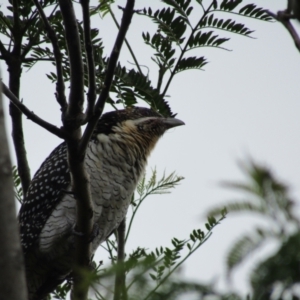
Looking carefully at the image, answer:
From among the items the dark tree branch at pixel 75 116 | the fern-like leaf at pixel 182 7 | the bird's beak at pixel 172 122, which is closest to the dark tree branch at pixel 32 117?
the dark tree branch at pixel 75 116

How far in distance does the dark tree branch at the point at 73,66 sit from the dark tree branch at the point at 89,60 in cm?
6

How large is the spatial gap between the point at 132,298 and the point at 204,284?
9.3 inches

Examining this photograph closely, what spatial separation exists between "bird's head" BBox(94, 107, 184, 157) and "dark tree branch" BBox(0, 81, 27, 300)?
141 inches

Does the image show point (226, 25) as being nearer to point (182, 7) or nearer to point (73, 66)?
point (182, 7)

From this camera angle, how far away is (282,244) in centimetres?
171

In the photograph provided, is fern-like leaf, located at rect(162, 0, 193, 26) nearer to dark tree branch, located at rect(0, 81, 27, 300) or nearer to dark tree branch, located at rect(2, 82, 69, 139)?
dark tree branch, located at rect(2, 82, 69, 139)

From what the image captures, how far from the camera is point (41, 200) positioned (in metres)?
5.48

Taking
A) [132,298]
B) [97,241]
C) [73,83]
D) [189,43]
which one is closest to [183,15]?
[189,43]

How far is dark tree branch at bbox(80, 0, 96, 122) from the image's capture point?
3.48 meters

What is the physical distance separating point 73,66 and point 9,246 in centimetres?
184

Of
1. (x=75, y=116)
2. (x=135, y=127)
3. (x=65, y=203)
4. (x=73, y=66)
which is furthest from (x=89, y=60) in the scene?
(x=135, y=127)

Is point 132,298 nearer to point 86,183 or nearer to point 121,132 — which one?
point 86,183

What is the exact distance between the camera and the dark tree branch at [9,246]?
196cm

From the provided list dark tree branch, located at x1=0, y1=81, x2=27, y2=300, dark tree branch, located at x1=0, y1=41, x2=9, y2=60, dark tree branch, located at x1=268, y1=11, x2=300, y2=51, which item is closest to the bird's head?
dark tree branch, located at x1=0, y1=41, x2=9, y2=60
